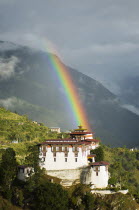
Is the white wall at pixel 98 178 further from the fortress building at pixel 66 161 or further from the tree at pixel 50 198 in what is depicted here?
the tree at pixel 50 198

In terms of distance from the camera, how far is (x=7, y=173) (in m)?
78.7

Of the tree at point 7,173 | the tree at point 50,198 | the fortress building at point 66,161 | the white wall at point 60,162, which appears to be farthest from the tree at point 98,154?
the tree at point 7,173

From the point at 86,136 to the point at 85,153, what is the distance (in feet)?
80.6

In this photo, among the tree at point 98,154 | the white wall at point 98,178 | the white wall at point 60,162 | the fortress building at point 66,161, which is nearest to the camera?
the white wall at point 98,178

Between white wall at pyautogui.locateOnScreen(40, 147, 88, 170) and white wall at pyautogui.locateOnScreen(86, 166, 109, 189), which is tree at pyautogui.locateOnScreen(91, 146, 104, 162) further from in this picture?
white wall at pyautogui.locateOnScreen(86, 166, 109, 189)

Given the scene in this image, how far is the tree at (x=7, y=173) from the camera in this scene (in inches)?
3071

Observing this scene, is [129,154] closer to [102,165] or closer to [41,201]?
[102,165]

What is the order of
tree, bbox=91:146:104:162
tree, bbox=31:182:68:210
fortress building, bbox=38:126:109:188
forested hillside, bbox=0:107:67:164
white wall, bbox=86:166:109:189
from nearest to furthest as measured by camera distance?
tree, bbox=31:182:68:210 < white wall, bbox=86:166:109:189 < fortress building, bbox=38:126:109:188 < tree, bbox=91:146:104:162 < forested hillside, bbox=0:107:67:164

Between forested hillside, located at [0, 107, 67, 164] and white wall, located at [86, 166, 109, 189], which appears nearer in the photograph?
white wall, located at [86, 166, 109, 189]

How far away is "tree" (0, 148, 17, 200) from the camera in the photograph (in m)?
78.0

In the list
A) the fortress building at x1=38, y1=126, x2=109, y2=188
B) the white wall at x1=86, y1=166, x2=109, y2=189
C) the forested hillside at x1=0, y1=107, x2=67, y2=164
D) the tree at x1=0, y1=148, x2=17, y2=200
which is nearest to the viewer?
the tree at x1=0, y1=148, x2=17, y2=200

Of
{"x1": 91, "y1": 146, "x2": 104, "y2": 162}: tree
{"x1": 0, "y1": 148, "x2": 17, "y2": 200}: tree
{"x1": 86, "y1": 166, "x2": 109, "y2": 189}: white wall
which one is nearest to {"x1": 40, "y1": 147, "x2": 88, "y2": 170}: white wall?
{"x1": 86, "y1": 166, "x2": 109, "y2": 189}: white wall

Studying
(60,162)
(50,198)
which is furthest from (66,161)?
(50,198)

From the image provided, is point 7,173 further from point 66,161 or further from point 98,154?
point 98,154
